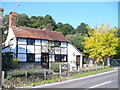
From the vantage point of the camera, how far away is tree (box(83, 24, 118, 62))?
25422mm

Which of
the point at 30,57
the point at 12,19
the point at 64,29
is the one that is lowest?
the point at 30,57

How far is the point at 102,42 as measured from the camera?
1001 inches

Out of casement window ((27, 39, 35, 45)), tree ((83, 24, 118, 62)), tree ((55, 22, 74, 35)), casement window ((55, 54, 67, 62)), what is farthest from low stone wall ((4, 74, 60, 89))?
tree ((55, 22, 74, 35))

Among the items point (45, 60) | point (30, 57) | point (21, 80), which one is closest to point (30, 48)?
point (30, 57)

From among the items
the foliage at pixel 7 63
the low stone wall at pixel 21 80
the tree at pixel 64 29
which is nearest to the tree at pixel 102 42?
the low stone wall at pixel 21 80

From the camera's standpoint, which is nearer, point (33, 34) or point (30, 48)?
point (30, 48)

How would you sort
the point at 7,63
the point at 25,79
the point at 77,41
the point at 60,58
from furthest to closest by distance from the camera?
the point at 77,41 → the point at 60,58 → the point at 7,63 → the point at 25,79

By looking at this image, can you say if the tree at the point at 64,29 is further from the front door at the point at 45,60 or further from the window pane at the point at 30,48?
the window pane at the point at 30,48

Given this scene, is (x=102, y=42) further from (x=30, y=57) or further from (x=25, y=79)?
(x=25, y=79)

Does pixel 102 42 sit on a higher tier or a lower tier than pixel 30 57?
higher

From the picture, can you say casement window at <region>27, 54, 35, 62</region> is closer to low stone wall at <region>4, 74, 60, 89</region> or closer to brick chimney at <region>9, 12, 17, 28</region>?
brick chimney at <region>9, 12, 17, 28</region>

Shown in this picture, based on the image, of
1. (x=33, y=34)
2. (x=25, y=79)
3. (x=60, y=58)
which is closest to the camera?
(x=25, y=79)

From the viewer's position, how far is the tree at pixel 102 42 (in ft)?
83.4

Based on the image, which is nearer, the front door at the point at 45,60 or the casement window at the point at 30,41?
the casement window at the point at 30,41
